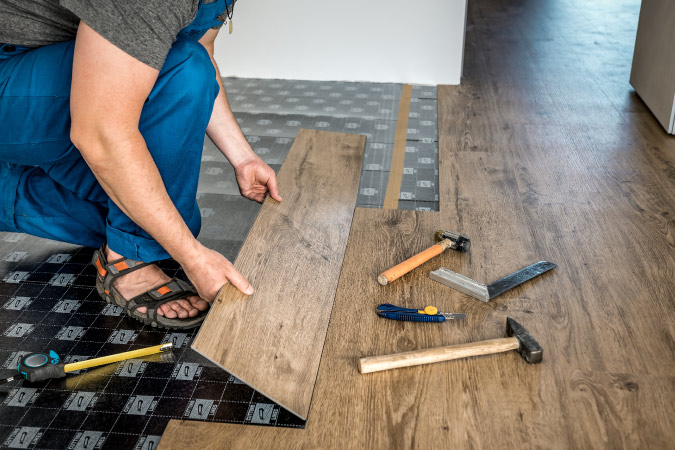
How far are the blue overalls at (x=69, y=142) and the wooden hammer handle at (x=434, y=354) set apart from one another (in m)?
0.75

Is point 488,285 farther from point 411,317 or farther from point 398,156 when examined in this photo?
point 398,156

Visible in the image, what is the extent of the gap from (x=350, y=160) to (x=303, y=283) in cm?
77

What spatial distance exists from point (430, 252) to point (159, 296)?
0.76 meters

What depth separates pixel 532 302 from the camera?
1.62 meters

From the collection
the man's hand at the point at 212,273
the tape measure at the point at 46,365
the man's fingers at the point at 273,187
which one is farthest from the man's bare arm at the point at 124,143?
the man's fingers at the point at 273,187

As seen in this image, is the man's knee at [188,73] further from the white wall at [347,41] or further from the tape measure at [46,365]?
the white wall at [347,41]

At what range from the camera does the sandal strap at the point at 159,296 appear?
5.75 feet

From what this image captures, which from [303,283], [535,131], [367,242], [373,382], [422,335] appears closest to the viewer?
[373,382]

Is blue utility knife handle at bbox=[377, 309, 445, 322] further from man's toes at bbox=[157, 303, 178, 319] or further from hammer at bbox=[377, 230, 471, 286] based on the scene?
man's toes at bbox=[157, 303, 178, 319]

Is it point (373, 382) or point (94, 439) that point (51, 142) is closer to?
point (94, 439)

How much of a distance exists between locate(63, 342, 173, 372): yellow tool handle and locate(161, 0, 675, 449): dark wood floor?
0.38 metres

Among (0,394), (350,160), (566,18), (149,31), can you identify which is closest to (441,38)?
(350,160)

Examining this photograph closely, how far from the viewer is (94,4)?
1.20 meters

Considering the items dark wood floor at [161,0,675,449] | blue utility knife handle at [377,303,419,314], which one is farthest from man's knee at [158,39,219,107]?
blue utility knife handle at [377,303,419,314]
